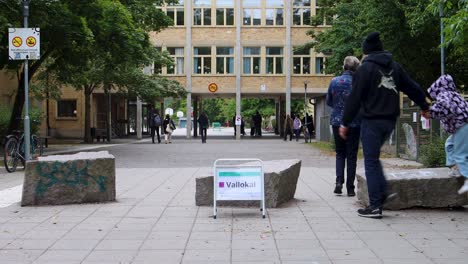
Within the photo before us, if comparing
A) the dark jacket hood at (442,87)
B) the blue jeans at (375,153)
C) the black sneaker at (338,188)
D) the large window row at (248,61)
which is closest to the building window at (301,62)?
the large window row at (248,61)

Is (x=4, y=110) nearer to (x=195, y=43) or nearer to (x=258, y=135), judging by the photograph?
(x=195, y=43)

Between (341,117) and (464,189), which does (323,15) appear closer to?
(341,117)

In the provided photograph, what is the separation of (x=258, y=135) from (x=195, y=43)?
392 inches

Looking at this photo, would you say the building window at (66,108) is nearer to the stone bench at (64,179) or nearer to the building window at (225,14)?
the building window at (225,14)

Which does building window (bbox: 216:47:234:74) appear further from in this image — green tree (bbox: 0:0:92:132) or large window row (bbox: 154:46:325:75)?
green tree (bbox: 0:0:92:132)

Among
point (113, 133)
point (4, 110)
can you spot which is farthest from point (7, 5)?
point (113, 133)

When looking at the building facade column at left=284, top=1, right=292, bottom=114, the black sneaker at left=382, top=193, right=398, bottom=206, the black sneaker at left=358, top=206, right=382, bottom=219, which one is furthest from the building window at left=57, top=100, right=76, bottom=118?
the black sneaker at left=382, top=193, right=398, bottom=206

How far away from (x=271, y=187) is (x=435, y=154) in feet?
23.2

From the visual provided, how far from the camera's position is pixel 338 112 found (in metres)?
→ 9.02

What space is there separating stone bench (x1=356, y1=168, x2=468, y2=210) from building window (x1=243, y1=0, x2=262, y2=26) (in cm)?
4127

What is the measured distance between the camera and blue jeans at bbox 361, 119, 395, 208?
22.9 feet

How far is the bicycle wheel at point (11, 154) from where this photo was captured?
14320 mm

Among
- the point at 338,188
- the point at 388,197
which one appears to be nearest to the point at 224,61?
the point at 338,188

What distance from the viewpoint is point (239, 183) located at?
753cm
